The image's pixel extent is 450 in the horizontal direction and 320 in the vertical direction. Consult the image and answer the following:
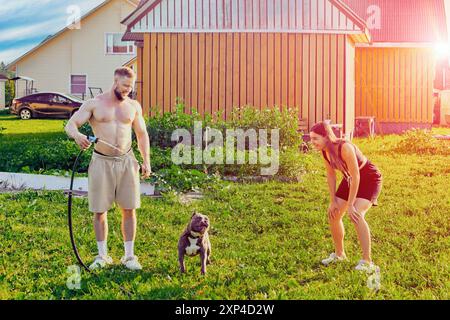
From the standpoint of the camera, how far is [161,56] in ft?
53.5

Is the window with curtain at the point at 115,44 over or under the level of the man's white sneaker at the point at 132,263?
over

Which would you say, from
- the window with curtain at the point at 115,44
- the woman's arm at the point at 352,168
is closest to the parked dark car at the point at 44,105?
the window with curtain at the point at 115,44

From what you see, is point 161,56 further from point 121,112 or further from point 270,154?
point 121,112

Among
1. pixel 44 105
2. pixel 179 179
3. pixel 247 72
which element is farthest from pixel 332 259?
pixel 44 105

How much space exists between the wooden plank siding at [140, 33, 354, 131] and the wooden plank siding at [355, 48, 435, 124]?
561 centimetres

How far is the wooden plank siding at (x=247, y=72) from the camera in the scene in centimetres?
1606

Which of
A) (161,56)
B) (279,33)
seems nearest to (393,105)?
(279,33)

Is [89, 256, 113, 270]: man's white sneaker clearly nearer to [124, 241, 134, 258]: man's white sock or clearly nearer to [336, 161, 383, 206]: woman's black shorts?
[124, 241, 134, 258]: man's white sock

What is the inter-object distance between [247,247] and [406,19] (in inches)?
700

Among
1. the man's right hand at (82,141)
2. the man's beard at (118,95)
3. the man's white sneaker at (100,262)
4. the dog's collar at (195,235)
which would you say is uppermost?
the man's beard at (118,95)

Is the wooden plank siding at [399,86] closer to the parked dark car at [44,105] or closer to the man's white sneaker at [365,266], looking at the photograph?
the parked dark car at [44,105]

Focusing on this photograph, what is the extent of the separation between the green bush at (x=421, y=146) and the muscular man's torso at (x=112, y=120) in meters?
10.1

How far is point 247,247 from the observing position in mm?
6645

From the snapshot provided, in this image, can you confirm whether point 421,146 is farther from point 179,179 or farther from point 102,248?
point 102,248
